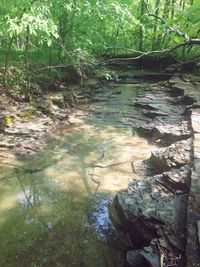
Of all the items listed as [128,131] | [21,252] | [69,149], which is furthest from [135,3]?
[21,252]

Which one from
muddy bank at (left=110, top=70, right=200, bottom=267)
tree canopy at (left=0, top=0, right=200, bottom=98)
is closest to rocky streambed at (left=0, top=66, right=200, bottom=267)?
muddy bank at (left=110, top=70, right=200, bottom=267)

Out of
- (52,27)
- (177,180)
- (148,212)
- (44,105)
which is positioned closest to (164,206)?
(148,212)

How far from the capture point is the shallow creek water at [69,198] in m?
4.61

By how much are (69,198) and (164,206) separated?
187 centimetres

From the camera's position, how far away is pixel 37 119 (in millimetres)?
9750

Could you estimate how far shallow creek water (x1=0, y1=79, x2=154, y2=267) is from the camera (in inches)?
182

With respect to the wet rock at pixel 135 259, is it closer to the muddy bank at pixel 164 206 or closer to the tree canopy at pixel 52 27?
the muddy bank at pixel 164 206

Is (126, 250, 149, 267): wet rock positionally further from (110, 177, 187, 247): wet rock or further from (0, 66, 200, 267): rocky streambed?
(110, 177, 187, 247): wet rock

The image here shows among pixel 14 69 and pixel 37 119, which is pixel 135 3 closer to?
pixel 14 69

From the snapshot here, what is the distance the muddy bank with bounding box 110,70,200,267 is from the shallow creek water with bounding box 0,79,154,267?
321 mm

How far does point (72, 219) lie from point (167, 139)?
4.26m

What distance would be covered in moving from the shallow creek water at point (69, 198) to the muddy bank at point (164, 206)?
0.32 metres

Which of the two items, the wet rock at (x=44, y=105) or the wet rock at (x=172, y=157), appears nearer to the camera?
the wet rock at (x=172, y=157)

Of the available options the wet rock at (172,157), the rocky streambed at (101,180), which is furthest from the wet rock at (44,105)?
the wet rock at (172,157)
